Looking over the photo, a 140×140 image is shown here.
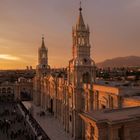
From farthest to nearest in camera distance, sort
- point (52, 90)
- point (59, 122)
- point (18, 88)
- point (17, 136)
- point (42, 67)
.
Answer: point (18, 88)
point (42, 67)
point (52, 90)
point (59, 122)
point (17, 136)

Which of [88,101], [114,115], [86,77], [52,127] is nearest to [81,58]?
[86,77]

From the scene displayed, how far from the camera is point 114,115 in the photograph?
450 inches

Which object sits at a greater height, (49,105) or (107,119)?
(107,119)

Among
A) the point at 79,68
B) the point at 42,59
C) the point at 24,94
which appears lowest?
the point at 24,94

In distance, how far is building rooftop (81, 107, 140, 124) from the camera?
10.6 meters

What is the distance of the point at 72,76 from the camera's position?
25.4 m

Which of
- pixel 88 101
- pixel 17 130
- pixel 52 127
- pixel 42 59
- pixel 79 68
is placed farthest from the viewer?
pixel 42 59

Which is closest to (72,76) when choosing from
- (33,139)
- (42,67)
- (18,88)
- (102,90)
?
(102,90)

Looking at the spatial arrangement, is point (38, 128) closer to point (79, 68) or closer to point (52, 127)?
point (52, 127)

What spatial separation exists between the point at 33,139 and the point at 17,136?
2.90 m

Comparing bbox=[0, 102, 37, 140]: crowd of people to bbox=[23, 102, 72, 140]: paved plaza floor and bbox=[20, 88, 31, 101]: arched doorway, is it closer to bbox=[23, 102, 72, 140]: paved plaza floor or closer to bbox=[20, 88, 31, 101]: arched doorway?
bbox=[23, 102, 72, 140]: paved plaza floor

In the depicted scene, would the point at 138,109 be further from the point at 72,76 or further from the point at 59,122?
the point at 59,122

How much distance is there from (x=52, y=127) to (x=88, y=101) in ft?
27.1

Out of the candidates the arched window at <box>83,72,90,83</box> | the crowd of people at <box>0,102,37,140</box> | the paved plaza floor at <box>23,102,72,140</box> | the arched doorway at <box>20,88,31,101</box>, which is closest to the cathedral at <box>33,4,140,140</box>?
the arched window at <box>83,72,90,83</box>
